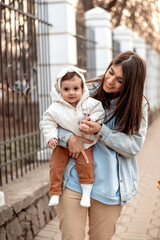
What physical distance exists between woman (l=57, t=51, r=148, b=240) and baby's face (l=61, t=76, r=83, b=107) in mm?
183

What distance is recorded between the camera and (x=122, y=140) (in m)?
2.57

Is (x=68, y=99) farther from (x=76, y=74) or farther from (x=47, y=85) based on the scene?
(x=47, y=85)

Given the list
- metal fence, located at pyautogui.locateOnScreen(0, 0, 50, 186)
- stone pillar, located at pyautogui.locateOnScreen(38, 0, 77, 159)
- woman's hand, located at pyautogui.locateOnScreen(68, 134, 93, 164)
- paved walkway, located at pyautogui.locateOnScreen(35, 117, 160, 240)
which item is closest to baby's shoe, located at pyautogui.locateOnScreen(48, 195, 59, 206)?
woman's hand, located at pyautogui.locateOnScreen(68, 134, 93, 164)

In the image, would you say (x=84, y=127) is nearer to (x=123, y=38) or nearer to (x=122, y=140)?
(x=122, y=140)

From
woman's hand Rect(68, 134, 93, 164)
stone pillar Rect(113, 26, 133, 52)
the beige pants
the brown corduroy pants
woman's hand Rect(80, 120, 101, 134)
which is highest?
stone pillar Rect(113, 26, 133, 52)

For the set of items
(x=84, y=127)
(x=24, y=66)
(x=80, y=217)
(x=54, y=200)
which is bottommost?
(x=80, y=217)

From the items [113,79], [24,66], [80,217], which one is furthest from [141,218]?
[113,79]

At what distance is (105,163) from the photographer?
2.60 meters

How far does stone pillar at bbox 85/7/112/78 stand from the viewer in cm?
841

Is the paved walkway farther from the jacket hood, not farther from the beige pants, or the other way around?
the jacket hood

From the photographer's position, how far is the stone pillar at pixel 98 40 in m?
8.41

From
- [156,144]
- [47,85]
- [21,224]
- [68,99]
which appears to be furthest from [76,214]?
[156,144]

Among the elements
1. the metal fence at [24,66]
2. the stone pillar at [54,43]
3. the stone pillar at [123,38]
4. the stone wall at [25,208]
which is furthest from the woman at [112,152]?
the stone pillar at [123,38]

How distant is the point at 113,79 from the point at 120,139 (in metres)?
0.39
